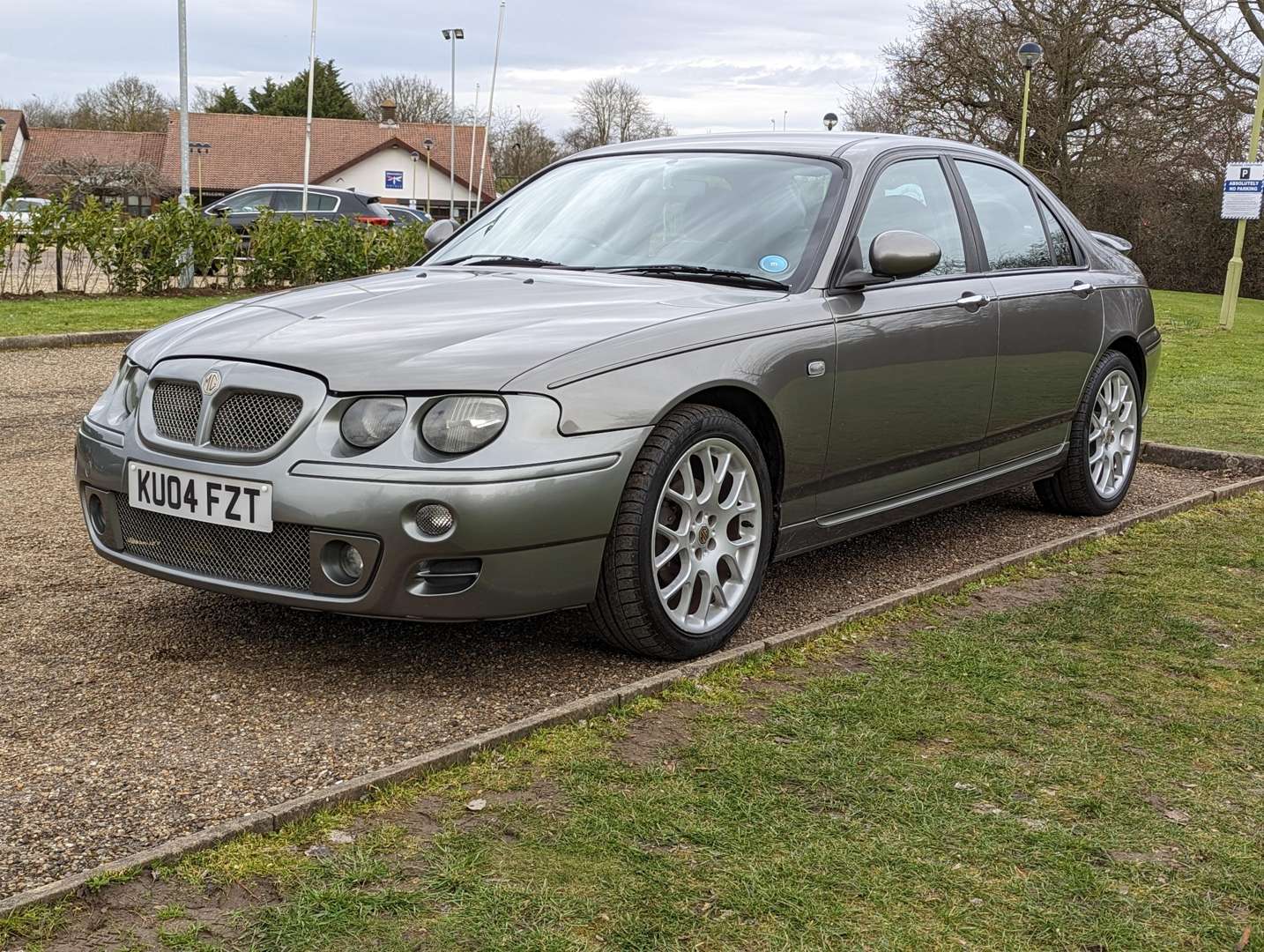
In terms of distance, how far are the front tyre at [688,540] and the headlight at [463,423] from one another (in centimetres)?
46

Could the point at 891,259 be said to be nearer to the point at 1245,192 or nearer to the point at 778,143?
the point at 778,143

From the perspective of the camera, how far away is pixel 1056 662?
4293 millimetres

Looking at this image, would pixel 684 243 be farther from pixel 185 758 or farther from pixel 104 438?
pixel 185 758

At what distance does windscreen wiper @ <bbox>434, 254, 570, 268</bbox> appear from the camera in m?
5.00

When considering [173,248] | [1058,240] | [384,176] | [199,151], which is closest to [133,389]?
[1058,240]

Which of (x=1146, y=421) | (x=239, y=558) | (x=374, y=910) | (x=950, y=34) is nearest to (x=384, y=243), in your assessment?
(x=1146, y=421)

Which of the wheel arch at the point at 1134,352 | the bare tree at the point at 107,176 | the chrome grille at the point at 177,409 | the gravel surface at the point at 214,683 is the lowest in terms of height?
the gravel surface at the point at 214,683

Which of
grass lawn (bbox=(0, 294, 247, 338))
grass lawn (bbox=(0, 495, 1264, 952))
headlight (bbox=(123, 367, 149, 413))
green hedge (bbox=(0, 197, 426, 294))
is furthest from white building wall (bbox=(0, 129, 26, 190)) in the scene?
grass lawn (bbox=(0, 495, 1264, 952))

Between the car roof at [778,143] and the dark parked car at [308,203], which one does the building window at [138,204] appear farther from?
the car roof at [778,143]

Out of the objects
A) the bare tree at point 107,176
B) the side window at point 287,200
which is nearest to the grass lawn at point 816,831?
the side window at point 287,200

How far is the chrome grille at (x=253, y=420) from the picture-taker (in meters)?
3.78

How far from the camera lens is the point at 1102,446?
6.57 meters

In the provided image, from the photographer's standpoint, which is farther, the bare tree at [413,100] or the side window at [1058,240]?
the bare tree at [413,100]

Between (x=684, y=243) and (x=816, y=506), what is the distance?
3.38 ft
